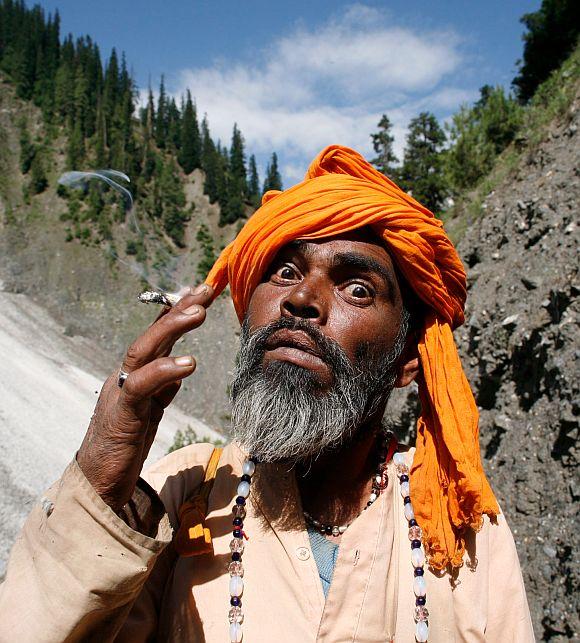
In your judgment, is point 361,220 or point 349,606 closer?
point 349,606

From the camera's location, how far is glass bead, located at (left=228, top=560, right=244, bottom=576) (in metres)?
1.50

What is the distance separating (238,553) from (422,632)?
62 cm

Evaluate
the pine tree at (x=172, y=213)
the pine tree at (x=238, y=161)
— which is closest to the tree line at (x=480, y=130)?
the pine tree at (x=172, y=213)

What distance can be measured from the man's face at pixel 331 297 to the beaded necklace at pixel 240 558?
18.6 inches

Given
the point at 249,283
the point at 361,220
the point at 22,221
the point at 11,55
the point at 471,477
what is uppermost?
the point at 11,55

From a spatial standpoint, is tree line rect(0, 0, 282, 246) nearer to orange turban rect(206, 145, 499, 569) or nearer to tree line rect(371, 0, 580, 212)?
tree line rect(371, 0, 580, 212)

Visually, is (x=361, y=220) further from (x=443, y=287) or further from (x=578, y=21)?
(x=578, y=21)

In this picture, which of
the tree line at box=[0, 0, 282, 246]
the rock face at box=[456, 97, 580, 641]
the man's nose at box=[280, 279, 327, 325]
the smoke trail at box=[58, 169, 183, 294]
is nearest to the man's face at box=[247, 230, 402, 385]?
the man's nose at box=[280, 279, 327, 325]

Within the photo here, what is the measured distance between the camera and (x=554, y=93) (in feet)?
27.5

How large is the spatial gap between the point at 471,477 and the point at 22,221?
49.8m

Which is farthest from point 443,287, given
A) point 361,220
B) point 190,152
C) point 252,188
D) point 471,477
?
point 252,188

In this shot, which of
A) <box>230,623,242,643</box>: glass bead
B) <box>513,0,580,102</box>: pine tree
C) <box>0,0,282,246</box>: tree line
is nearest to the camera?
<box>230,623,242,643</box>: glass bead

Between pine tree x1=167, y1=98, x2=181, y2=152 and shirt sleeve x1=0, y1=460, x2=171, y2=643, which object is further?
pine tree x1=167, y1=98, x2=181, y2=152

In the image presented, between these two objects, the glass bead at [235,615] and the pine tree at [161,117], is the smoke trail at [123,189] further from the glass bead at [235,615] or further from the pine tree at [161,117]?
the pine tree at [161,117]
